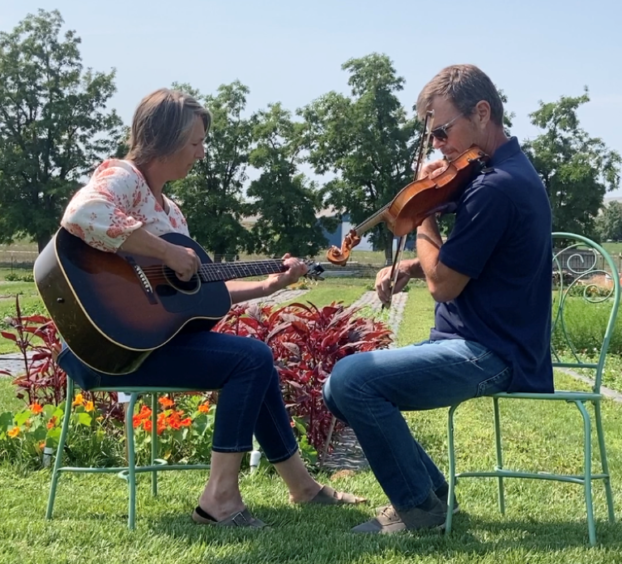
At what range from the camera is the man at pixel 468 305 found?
260cm

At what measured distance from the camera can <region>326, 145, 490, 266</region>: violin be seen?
2629mm

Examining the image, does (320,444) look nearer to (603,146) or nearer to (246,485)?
(246,485)

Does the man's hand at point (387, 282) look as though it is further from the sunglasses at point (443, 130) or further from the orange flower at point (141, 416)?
the orange flower at point (141, 416)

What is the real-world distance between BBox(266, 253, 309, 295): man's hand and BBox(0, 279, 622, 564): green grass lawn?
915mm

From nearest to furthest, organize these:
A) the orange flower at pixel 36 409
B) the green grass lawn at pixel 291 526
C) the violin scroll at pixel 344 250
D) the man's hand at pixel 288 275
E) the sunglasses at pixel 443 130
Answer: the green grass lawn at pixel 291 526, the sunglasses at pixel 443 130, the violin scroll at pixel 344 250, the man's hand at pixel 288 275, the orange flower at pixel 36 409

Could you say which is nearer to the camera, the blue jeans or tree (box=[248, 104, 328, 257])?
the blue jeans

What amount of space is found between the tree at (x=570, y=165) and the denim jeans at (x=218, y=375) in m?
42.3

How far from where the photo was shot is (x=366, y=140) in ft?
143

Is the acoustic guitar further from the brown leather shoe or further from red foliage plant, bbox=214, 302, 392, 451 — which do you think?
red foliage plant, bbox=214, 302, 392, 451

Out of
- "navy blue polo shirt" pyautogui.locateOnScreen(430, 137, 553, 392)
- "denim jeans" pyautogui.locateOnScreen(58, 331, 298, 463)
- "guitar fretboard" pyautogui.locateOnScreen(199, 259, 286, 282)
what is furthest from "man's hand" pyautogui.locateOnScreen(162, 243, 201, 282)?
"navy blue polo shirt" pyautogui.locateOnScreen(430, 137, 553, 392)

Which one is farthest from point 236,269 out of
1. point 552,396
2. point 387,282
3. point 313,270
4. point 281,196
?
point 281,196

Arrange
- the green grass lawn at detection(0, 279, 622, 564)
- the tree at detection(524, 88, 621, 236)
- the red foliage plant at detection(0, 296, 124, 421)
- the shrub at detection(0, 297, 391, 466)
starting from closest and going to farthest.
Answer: the green grass lawn at detection(0, 279, 622, 564), the shrub at detection(0, 297, 391, 466), the red foliage plant at detection(0, 296, 124, 421), the tree at detection(524, 88, 621, 236)

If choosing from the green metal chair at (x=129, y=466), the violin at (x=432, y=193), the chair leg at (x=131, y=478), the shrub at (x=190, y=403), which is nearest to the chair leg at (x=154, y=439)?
the green metal chair at (x=129, y=466)

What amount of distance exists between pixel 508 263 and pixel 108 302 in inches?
54.5
